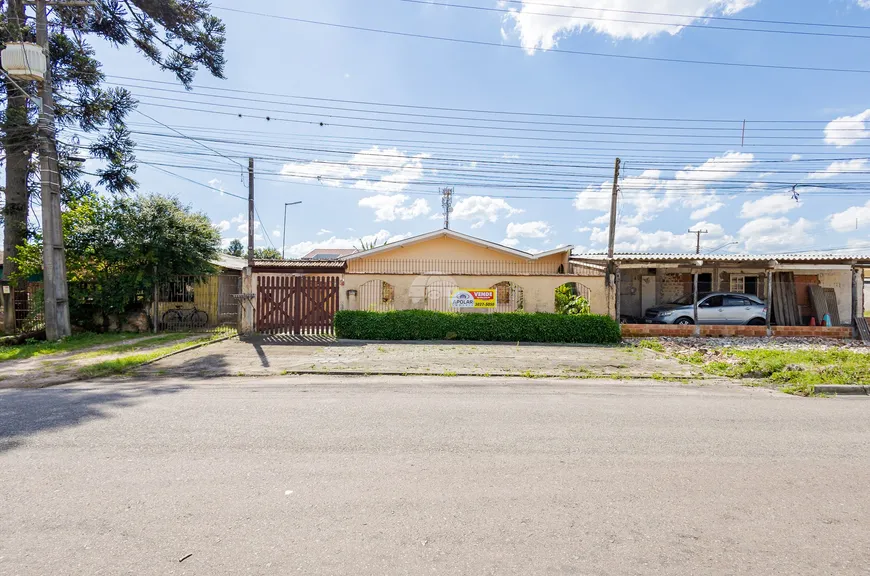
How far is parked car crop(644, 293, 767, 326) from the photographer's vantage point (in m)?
16.5

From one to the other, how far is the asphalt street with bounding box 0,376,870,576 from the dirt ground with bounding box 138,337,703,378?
2573 mm

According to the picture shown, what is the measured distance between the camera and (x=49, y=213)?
44.0 feet

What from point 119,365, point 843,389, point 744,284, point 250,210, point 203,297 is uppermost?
point 250,210

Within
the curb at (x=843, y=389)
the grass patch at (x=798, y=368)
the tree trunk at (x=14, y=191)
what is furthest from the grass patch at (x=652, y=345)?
the tree trunk at (x=14, y=191)

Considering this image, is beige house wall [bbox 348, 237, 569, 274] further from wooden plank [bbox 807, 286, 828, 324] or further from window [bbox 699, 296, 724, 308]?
wooden plank [bbox 807, 286, 828, 324]

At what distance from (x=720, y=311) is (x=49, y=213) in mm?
22180

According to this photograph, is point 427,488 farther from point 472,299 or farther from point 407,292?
point 407,292

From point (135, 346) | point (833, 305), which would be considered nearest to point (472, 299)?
point (135, 346)

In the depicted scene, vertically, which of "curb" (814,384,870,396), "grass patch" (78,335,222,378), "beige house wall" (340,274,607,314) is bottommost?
"curb" (814,384,870,396)

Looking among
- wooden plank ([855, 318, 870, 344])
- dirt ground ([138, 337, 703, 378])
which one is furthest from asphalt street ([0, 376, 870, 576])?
wooden plank ([855, 318, 870, 344])

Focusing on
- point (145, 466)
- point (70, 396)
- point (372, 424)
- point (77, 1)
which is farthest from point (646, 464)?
point (77, 1)

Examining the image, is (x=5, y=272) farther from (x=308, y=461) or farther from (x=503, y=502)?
(x=503, y=502)

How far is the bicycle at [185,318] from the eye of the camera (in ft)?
53.3

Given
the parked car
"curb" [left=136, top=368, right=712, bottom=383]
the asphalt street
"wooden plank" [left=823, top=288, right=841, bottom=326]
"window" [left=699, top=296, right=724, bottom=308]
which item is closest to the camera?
the asphalt street
